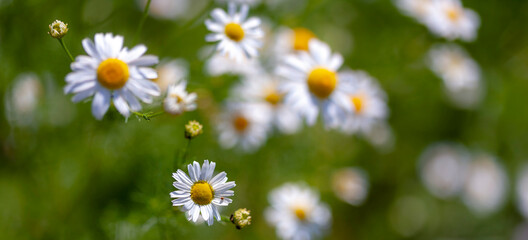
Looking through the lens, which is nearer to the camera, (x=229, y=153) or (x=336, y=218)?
(x=229, y=153)

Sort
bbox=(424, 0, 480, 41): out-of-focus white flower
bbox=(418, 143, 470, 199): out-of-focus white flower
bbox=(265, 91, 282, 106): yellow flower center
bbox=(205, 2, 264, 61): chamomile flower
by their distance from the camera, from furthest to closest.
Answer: bbox=(418, 143, 470, 199): out-of-focus white flower → bbox=(424, 0, 480, 41): out-of-focus white flower → bbox=(265, 91, 282, 106): yellow flower center → bbox=(205, 2, 264, 61): chamomile flower

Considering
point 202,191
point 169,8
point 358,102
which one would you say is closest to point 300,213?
point 358,102

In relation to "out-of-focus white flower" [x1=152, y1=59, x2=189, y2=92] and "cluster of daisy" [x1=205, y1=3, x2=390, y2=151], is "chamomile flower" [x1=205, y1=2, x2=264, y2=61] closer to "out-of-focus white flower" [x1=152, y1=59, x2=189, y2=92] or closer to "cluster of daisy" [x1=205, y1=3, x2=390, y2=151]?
"cluster of daisy" [x1=205, y1=3, x2=390, y2=151]

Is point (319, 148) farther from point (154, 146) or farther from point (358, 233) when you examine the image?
point (154, 146)

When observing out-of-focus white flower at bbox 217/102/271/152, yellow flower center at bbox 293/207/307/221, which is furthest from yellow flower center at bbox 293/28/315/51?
yellow flower center at bbox 293/207/307/221

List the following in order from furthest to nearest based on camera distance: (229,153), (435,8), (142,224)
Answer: (435,8) → (229,153) → (142,224)

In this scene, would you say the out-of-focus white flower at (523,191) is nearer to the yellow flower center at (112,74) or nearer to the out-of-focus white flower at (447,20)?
the out-of-focus white flower at (447,20)

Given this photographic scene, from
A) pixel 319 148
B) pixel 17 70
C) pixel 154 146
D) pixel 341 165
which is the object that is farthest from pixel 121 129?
pixel 341 165
